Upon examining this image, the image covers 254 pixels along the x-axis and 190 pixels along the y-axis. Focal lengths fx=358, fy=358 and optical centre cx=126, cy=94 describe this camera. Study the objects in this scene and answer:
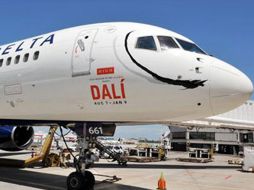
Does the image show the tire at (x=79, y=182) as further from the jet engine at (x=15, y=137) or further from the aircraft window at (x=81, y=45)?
the jet engine at (x=15, y=137)

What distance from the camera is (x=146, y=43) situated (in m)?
9.99

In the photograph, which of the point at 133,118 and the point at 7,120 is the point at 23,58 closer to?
the point at 7,120

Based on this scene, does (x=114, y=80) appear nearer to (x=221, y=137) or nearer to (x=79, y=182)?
(x=79, y=182)

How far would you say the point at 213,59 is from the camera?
9.43 meters

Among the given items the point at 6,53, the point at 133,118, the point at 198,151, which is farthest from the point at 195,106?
the point at 198,151

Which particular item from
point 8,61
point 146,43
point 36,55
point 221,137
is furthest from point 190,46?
point 221,137

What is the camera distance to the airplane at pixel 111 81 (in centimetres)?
912

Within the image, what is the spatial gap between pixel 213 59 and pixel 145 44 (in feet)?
6.25

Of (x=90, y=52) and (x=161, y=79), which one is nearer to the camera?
(x=161, y=79)

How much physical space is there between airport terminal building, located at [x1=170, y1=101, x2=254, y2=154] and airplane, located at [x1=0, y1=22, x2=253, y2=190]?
36580mm

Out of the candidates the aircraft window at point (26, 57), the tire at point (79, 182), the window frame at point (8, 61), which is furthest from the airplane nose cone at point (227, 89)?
the window frame at point (8, 61)

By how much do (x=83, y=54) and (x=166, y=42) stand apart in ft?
8.48

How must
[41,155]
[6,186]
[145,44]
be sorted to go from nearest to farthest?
1. [145,44]
2. [6,186]
3. [41,155]

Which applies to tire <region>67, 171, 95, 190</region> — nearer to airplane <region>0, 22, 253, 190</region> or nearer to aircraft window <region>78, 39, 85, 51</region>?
airplane <region>0, 22, 253, 190</region>
